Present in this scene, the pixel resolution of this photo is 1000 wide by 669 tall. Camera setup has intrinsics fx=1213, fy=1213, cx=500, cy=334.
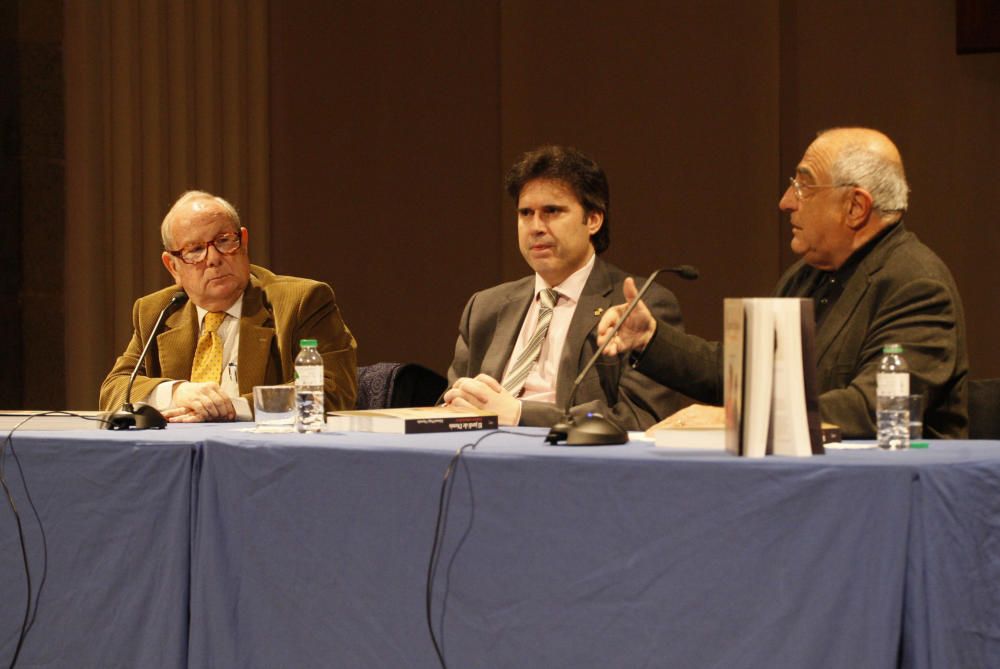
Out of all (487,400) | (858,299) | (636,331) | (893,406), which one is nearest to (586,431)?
(893,406)

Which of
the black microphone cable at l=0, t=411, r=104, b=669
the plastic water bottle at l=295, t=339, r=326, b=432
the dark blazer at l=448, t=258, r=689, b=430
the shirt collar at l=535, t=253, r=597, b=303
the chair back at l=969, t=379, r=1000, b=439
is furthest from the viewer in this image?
the shirt collar at l=535, t=253, r=597, b=303

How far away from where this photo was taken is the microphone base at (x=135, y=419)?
265 cm

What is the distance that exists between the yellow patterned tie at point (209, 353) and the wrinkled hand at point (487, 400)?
889mm

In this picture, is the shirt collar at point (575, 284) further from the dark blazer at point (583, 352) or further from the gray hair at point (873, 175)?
the gray hair at point (873, 175)

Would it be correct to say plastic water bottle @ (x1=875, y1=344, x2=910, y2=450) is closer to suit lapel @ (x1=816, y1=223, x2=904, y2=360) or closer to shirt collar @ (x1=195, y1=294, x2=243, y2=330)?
suit lapel @ (x1=816, y1=223, x2=904, y2=360)

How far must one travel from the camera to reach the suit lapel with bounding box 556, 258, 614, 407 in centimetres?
337

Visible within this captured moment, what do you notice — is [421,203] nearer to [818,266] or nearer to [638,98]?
[638,98]

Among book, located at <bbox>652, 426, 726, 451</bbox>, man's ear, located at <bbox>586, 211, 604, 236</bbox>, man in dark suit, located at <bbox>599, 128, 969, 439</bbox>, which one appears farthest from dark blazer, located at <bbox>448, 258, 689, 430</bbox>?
book, located at <bbox>652, 426, 726, 451</bbox>

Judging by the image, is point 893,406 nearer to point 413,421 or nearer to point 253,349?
point 413,421

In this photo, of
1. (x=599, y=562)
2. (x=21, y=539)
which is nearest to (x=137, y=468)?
(x=21, y=539)

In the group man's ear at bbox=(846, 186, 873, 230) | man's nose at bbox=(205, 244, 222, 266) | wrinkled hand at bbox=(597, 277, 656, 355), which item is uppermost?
man's ear at bbox=(846, 186, 873, 230)

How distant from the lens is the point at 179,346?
3539mm

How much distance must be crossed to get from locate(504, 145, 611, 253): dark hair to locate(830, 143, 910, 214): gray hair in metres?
0.91

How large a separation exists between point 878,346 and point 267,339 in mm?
1708
